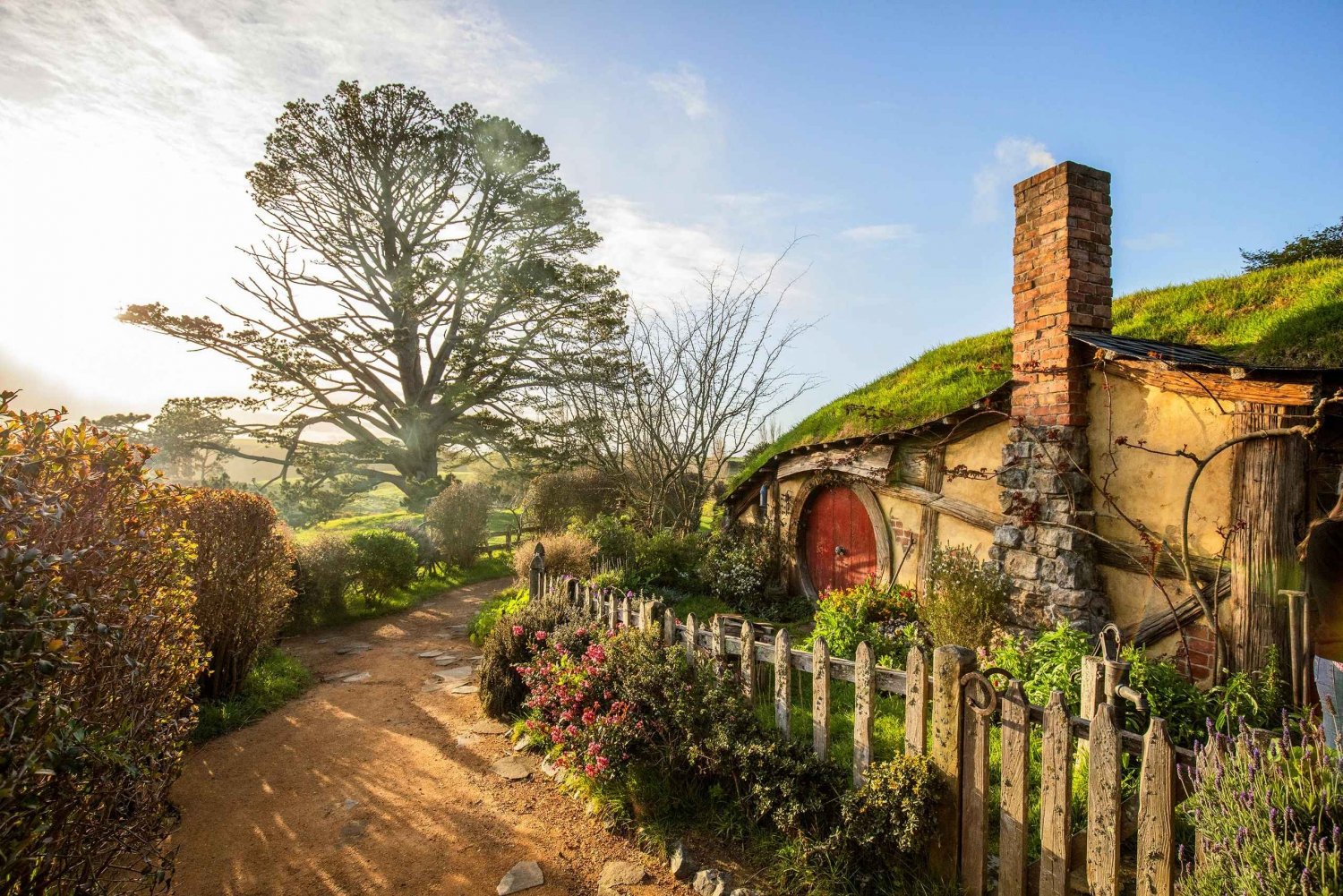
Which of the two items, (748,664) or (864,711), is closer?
(864,711)

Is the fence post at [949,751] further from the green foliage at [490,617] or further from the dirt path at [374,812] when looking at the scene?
the green foliage at [490,617]

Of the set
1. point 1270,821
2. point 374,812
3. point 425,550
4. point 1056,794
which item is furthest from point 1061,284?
point 425,550

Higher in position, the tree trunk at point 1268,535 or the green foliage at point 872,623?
the tree trunk at point 1268,535

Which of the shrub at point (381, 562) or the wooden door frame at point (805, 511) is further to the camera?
the shrub at point (381, 562)

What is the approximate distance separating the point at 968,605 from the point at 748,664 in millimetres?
3242

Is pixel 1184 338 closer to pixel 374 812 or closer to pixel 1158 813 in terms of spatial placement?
pixel 1158 813

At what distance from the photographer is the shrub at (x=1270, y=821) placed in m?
2.09

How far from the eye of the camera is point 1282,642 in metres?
4.88

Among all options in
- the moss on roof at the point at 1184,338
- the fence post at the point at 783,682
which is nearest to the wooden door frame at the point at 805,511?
the moss on roof at the point at 1184,338

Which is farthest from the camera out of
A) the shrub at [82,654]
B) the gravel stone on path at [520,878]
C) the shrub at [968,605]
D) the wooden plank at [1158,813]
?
the shrub at [968,605]

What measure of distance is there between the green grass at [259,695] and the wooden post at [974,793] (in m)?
6.32

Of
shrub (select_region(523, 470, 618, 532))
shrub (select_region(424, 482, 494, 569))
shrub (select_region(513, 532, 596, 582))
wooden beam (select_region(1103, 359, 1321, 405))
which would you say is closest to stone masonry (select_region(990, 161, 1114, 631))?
wooden beam (select_region(1103, 359, 1321, 405))

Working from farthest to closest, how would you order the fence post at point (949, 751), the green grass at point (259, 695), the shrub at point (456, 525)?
1. the shrub at point (456, 525)
2. the green grass at point (259, 695)
3. the fence post at point (949, 751)

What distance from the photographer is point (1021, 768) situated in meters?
3.16
